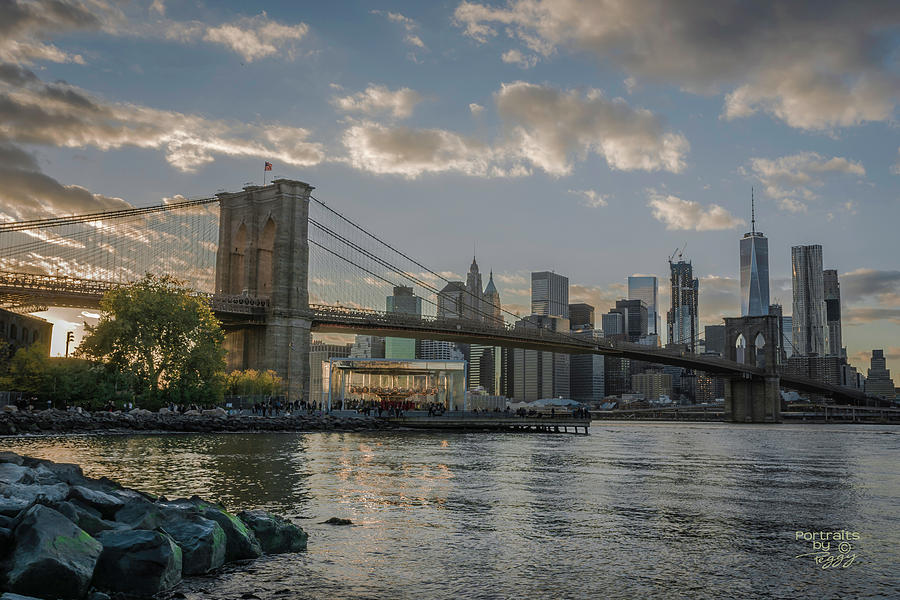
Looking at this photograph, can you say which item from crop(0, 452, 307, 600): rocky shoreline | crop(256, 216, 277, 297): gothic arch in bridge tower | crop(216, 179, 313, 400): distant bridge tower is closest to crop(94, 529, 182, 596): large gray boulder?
crop(0, 452, 307, 600): rocky shoreline

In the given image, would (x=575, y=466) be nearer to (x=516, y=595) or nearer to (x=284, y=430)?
(x=516, y=595)

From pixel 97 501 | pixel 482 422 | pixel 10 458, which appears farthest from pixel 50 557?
pixel 482 422

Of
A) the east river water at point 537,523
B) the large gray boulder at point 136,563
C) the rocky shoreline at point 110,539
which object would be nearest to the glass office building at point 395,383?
the east river water at point 537,523

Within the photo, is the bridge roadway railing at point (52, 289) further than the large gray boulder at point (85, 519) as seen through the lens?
Yes

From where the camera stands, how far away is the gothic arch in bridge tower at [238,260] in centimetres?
8338

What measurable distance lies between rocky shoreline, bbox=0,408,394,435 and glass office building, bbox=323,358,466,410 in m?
11.4

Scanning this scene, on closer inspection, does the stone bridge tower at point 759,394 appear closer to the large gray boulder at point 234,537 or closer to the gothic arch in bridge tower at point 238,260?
the gothic arch in bridge tower at point 238,260

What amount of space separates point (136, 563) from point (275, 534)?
295 cm

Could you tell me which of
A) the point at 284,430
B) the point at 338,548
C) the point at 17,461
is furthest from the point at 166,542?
the point at 284,430

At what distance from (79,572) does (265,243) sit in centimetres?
7550

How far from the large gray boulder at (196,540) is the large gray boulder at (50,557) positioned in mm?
1487

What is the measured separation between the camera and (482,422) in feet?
211

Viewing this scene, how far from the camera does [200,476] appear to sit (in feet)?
70.7

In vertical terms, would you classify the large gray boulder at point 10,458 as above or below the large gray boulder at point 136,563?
above
